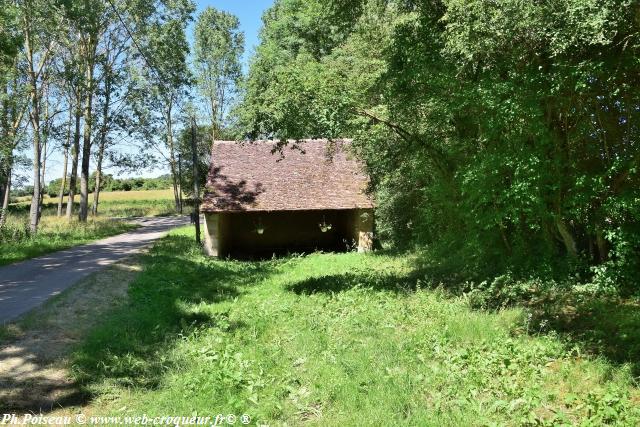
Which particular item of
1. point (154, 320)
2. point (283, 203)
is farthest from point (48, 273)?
point (283, 203)

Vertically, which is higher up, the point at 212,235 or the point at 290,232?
the point at 212,235

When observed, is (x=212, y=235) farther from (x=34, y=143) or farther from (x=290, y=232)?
(x=34, y=143)

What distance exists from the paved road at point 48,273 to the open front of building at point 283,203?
4.30m

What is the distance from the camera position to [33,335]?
7.17m

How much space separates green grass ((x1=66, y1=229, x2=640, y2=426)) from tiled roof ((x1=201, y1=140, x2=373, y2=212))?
10350mm

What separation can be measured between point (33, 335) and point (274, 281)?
7.59m

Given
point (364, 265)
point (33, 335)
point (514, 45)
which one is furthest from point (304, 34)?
point (33, 335)

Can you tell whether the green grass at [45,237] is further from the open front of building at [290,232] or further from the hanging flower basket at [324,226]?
the hanging flower basket at [324,226]

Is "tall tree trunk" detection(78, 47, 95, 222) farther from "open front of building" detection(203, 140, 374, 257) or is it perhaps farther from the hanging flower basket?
the hanging flower basket

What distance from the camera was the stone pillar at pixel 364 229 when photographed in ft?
69.2

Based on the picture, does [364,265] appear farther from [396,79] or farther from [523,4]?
Result: [523,4]

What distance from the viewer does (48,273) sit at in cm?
1209

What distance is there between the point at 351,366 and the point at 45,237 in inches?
692

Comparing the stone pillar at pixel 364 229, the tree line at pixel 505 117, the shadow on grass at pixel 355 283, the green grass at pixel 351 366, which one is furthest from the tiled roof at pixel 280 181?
the green grass at pixel 351 366
